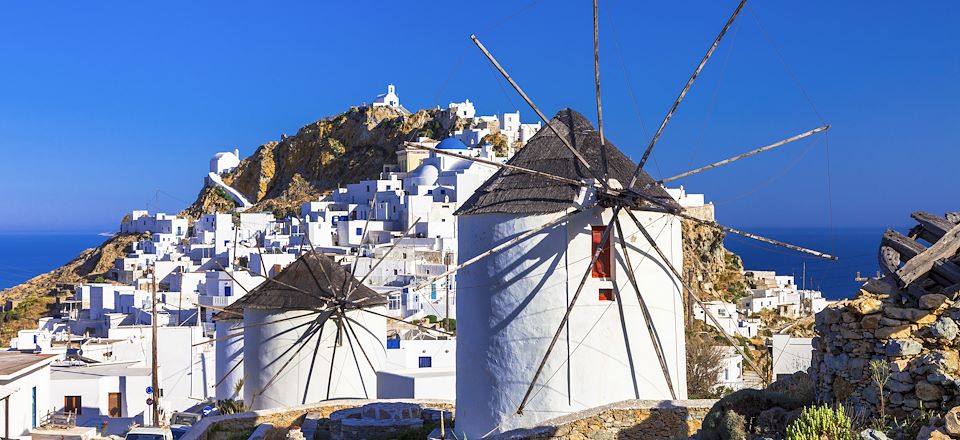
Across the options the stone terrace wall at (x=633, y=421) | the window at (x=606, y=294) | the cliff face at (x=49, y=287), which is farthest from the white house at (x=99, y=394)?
the cliff face at (x=49, y=287)

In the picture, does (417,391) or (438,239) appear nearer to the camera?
(417,391)

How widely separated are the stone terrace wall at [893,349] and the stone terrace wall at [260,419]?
8744mm

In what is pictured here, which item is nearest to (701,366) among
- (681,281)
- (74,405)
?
(681,281)

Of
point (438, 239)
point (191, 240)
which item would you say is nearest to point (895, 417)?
point (438, 239)

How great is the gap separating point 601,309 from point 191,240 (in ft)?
187

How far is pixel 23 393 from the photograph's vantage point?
16.1m

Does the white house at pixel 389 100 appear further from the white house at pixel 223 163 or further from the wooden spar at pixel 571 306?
the wooden spar at pixel 571 306

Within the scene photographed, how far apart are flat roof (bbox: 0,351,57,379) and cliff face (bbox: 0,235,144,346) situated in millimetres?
37597

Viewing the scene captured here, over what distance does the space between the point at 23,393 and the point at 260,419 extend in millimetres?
4052

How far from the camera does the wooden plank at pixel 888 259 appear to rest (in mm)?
7863

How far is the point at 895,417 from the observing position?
6.98 metres

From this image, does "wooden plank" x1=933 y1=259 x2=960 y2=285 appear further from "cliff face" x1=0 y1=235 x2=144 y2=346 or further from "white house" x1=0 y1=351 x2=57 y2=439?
"cliff face" x1=0 y1=235 x2=144 y2=346

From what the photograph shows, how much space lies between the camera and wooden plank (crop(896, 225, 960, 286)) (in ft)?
24.1

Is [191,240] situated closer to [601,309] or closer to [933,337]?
[601,309]
